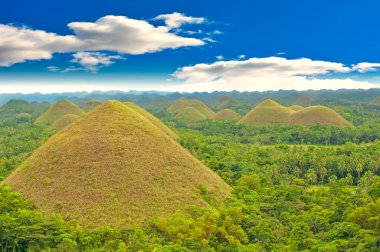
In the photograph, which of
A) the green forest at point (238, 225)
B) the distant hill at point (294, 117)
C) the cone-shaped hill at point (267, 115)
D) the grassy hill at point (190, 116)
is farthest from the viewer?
the grassy hill at point (190, 116)

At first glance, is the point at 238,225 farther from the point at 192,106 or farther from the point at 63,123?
the point at 192,106

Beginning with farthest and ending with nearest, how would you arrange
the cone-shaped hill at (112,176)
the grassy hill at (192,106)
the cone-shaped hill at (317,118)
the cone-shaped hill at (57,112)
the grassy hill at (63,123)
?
the grassy hill at (192,106) → the cone-shaped hill at (57,112) → the grassy hill at (63,123) → the cone-shaped hill at (317,118) → the cone-shaped hill at (112,176)

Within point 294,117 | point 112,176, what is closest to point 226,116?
point 294,117

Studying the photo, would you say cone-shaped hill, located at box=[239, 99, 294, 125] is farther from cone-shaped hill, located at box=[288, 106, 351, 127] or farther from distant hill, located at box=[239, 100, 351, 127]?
cone-shaped hill, located at box=[288, 106, 351, 127]

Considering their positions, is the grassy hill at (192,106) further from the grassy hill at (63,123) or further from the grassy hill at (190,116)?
the grassy hill at (63,123)

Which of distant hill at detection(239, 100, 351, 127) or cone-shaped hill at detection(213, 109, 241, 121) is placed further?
cone-shaped hill at detection(213, 109, 241, 121)

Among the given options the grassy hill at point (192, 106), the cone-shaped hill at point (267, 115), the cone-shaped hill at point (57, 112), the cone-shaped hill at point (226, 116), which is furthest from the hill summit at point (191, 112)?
the cone-shaped hill at point (57, 112)

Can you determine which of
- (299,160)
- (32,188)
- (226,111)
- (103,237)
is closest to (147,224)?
(103,237)

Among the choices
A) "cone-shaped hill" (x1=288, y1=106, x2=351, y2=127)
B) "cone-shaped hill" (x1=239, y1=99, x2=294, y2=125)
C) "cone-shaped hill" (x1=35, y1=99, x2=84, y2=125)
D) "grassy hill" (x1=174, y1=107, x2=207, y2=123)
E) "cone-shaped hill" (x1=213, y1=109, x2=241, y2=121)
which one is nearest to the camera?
"cone-shaped hill" (x1=288, y1=106, x2=351, y2=127)

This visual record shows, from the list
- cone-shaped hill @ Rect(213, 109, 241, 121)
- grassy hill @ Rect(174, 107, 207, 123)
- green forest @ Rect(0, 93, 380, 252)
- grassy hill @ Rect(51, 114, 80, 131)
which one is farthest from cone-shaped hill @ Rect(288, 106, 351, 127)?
grassy hill @ Rect(51, 114, 80, 131)
